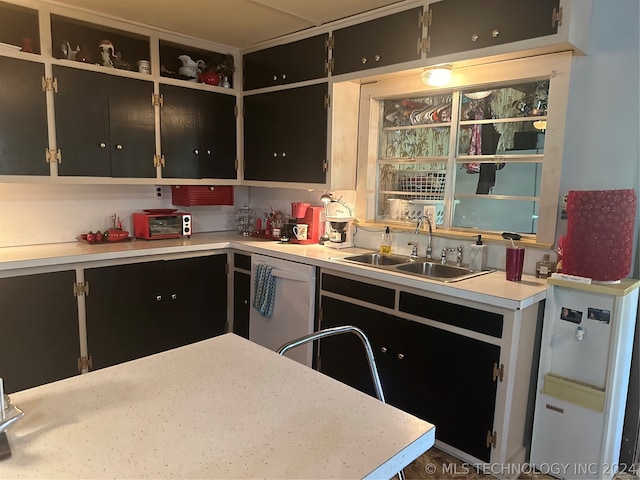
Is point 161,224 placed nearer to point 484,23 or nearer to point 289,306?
point 289,306

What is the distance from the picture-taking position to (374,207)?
3.34 m

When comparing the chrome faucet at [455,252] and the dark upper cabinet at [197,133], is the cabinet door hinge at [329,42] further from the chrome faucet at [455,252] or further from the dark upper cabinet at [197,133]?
the chrome faucet at [455,252]

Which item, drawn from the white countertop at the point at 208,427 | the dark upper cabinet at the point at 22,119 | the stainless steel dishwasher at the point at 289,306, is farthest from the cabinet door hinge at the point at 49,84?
the white countertop at the point at 208,427

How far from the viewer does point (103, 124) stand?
3080 millimetres

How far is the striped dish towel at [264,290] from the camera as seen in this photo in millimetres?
3131

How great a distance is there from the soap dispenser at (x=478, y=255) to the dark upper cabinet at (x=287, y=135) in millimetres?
1110

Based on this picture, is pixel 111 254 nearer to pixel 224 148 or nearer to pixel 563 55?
pixel 224 148

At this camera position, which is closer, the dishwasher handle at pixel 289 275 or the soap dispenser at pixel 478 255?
the soap dispenser at pixel 478 255

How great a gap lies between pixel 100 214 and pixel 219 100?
4.15 ft

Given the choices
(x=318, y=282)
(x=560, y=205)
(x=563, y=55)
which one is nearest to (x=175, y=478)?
(x=318, y=282)

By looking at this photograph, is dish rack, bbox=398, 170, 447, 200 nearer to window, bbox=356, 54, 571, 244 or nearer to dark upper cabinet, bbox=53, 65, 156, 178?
window, bbox=356, 54, 571, 244

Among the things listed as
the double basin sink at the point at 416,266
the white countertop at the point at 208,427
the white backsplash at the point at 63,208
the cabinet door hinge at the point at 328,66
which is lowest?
the white countertop at the point at 208,427

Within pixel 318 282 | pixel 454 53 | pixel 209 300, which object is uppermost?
pixel 454 53

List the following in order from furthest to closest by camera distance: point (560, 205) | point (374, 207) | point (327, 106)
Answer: point (374, 207), point (327, 106), point (560, 205)
